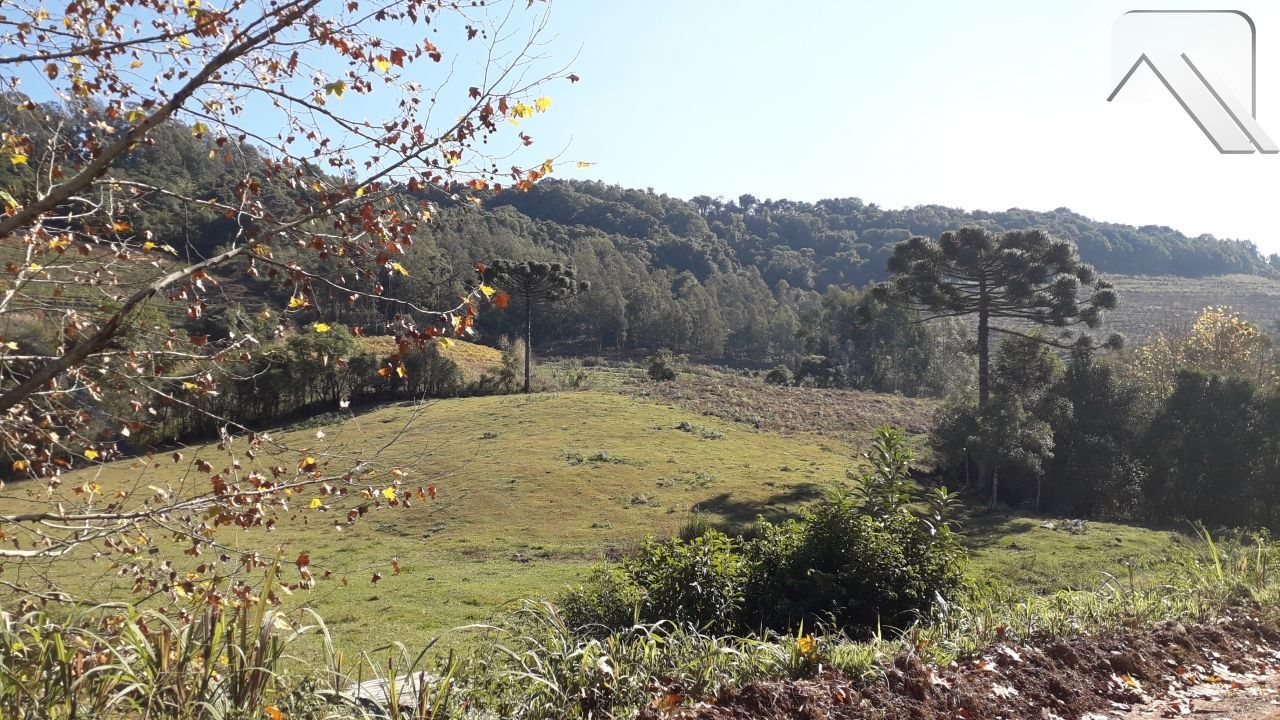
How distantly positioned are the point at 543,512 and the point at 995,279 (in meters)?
20.6

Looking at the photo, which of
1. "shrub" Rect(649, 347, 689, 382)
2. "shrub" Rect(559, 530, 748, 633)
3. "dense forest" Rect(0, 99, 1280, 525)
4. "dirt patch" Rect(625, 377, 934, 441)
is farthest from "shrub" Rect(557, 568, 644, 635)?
"shrub" Rect(649, 347, 689, 382)

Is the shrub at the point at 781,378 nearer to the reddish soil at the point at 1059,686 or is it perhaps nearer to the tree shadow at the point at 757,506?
the tree shadow at the point at 757,506

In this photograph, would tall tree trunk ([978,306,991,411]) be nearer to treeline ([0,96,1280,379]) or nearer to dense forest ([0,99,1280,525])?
dense forest ([0,99,1280,525])

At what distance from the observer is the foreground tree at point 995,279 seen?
101ft

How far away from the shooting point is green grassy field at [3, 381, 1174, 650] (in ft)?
50.5

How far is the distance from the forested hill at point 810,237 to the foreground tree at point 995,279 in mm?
94907

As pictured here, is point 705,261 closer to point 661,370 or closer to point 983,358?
point 661,370

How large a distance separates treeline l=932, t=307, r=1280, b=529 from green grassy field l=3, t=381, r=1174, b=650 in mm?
4203

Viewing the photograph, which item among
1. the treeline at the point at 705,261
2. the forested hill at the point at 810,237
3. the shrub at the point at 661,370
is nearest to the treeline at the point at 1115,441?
the treeline at the point at 705,261

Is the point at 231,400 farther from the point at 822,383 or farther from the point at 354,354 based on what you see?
the point at 822,383

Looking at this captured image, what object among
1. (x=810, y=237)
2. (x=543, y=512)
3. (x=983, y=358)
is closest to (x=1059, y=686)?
(x=543, y=512)

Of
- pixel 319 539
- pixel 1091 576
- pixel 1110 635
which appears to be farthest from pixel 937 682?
pixel 319 539

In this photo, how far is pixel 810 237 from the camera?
160000 mm

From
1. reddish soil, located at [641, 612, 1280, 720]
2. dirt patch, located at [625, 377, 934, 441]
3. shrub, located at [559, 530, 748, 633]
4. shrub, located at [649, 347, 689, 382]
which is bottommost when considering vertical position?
dirt patch, located at [625, 377, 934, 441]
